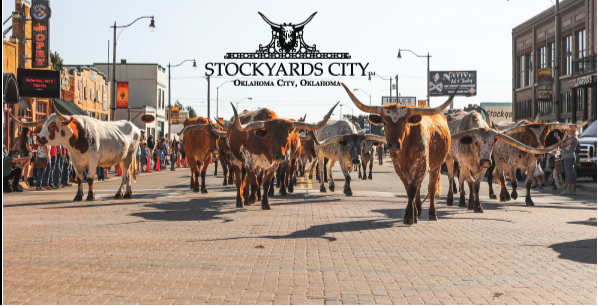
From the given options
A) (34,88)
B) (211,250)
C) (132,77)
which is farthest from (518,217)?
(132,77)

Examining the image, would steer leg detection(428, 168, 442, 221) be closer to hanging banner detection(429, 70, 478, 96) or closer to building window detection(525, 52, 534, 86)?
building window detection(525, 52, 534, 86)

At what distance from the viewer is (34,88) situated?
31.7 m

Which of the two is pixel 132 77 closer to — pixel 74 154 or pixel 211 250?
pixel 74 154

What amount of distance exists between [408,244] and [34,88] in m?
25.8

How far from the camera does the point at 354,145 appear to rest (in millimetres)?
18766

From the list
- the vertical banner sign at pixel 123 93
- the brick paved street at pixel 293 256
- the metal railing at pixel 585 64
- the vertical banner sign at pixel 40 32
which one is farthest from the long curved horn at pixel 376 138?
the vertical banner sign at pixel 123 93

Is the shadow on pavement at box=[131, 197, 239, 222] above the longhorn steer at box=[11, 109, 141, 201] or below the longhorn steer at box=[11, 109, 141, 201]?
below

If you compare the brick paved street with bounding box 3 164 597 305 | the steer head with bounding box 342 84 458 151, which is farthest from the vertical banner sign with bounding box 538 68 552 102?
the steer head with bounding box 342 84 458 151

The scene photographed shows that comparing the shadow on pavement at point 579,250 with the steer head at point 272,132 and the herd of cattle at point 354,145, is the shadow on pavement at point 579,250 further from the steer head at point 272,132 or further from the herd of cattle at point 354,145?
the steer head at point 272,132

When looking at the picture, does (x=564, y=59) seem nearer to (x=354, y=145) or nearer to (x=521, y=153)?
(x=521, y=153)

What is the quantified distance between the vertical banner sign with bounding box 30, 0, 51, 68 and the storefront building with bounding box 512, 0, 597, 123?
24654 millimetres

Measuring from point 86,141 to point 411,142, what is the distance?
8296 millimetres

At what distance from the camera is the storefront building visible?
43.4m

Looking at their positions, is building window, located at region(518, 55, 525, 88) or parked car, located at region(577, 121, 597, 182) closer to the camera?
parked car, located at region(577, 121, 597, 182)
